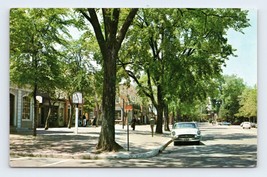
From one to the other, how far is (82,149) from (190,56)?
2443 millimetres

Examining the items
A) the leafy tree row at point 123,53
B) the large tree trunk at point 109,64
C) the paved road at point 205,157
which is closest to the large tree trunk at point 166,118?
the leafy tree row at point 123,53

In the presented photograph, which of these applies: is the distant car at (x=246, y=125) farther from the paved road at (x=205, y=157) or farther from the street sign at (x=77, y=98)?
the street sign at (x=77, y=98)

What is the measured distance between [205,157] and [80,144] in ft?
6.53

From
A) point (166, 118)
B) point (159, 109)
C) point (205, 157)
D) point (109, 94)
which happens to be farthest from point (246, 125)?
point (109, 94)

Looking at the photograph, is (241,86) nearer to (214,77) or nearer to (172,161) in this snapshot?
(214,77)

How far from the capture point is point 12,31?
732cm

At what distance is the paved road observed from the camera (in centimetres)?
718

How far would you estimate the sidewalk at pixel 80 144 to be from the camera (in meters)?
7.49

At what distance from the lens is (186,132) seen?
25.7 feet

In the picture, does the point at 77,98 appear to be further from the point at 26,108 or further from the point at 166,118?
the point at 166,118

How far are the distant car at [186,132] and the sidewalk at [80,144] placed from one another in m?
A: 0.19

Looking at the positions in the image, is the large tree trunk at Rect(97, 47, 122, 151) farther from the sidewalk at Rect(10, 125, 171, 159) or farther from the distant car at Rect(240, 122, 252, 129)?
the distant car at Rect(240, 122, 252, 129)

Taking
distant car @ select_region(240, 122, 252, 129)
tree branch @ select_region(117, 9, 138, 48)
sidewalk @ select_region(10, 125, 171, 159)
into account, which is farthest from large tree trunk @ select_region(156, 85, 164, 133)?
distant car @ select_region(240, 122, 252, 129)

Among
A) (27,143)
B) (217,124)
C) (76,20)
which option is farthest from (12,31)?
(217,124)
